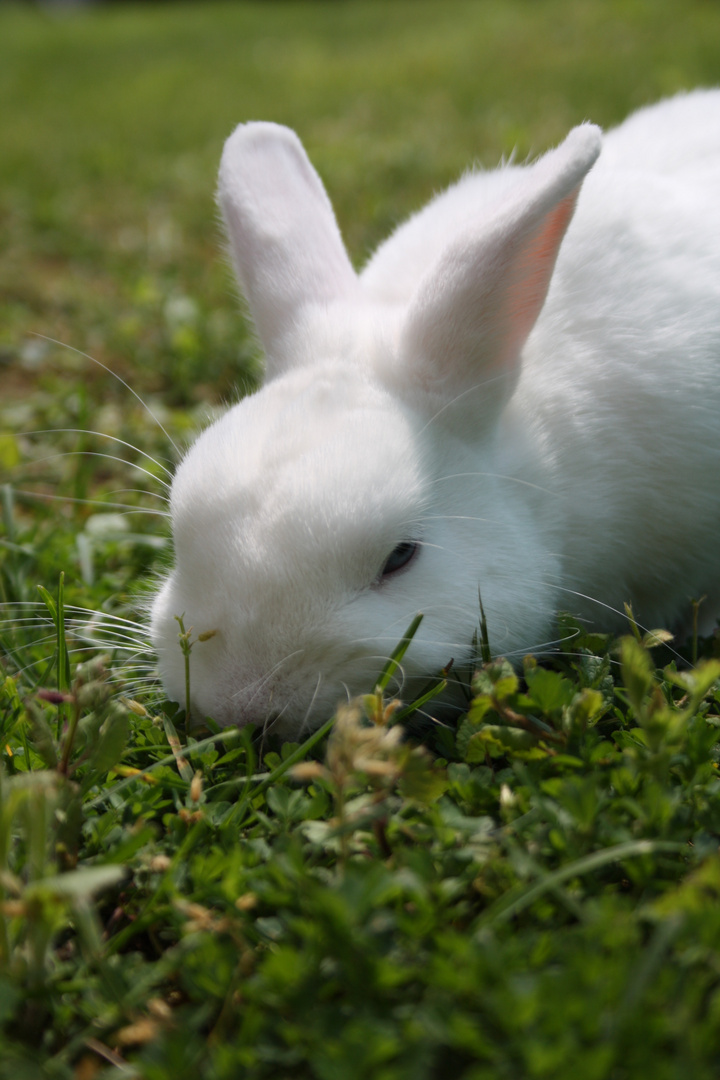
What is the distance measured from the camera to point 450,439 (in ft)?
7.55

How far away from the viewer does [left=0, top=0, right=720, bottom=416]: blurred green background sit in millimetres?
4574

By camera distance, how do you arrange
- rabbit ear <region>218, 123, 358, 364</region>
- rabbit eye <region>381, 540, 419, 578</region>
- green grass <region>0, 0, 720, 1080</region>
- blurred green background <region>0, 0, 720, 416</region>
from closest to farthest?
green grass <region>0, 0, 720, 1080</region>, rabbit eye <region>381, 540, 419, 578</region>, rabbit ear <region>218, 123, 358, 364</region>, blurred green background <region>0, 0, 720, 416</region>

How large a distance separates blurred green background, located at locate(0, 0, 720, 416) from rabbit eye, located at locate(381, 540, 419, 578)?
1.92 m

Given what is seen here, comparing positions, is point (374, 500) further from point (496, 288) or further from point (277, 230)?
point (277, 230)

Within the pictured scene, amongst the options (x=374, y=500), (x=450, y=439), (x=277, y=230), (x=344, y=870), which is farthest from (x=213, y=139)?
(x=344, y=870)

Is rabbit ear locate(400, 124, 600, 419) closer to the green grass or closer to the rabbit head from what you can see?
the rabbit head

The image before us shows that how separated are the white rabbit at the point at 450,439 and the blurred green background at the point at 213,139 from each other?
1.10 m

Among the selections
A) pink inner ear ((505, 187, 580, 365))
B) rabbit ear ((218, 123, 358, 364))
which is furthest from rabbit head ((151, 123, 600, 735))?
rabbit ear ((218, 123, 358, 364))

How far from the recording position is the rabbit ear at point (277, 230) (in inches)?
106

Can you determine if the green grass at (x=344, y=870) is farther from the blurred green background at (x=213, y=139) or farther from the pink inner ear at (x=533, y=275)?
the blurred green background at (x=213, y=139)

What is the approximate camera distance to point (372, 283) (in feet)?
9.59

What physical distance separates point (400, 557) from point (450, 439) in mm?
378

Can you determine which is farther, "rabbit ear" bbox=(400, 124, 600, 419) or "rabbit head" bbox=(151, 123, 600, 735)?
"rabbit ear" bbox=(400, 124, 600, 419)

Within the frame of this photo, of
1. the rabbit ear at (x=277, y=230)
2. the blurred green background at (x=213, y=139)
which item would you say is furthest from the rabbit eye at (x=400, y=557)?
the blurred green background at (x=213, y=139)
